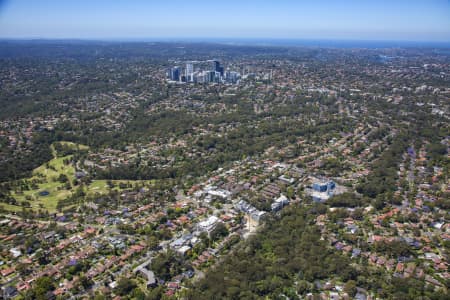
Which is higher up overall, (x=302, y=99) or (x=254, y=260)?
(x=302, y=99)

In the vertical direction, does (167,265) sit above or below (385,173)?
below

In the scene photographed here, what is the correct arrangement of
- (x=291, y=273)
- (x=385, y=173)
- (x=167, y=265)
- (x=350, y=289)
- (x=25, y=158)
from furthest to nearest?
(x=25, y=158) → (x=385, y=173) → (x=167, y=265) → (x=291, y=273) → (x=350, y=289)

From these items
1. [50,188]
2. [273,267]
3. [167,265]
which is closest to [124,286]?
[167,265]

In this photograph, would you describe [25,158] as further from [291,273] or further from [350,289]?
[350,289]

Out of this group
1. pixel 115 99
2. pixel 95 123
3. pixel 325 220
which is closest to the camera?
pixel 325 220

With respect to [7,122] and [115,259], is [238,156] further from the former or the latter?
[7,122]

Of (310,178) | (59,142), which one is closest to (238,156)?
(310,178)

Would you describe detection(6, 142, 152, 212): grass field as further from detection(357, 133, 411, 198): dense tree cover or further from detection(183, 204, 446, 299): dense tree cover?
detection(357, 133, 411, 198): dense tree cover

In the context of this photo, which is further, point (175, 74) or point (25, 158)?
point (175, 74)

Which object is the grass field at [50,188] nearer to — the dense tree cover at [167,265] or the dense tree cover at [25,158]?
the dense tree cover at [25,158]

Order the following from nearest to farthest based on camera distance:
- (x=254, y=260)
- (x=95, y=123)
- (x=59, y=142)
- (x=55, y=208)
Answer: (x=254, y=260) < (x=55, y=208) < (x=59, y=142) < (x=95, y=123)
